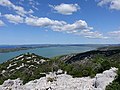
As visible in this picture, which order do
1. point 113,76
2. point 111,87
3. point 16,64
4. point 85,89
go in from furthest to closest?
point 16,64, point 113,76, point 85,89, point 111,87

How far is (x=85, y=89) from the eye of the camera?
82.1 feet

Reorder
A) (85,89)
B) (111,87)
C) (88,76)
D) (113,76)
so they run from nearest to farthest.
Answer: (111,87) → (85,89) → (113,76) → (88,76)

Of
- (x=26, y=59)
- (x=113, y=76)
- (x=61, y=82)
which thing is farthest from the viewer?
(x=26, y=59)

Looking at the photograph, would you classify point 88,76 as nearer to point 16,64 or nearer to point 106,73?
point 106,73

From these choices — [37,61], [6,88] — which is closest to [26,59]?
[37,61]

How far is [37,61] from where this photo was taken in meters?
128

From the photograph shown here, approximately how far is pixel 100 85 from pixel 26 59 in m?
109

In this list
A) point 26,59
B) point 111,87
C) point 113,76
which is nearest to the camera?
point 111,87

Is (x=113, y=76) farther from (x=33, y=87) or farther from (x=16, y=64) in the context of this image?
(x=16, y=64)

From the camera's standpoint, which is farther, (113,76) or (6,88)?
(6,88)

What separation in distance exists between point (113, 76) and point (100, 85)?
2.93 m

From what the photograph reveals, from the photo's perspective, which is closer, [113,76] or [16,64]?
[113,76]

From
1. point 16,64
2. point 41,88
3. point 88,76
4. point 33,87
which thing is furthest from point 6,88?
point 16,64

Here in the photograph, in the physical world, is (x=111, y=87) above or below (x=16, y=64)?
above
